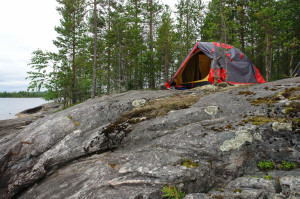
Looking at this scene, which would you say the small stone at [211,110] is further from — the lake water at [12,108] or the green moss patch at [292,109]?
the lake water at [12,108]

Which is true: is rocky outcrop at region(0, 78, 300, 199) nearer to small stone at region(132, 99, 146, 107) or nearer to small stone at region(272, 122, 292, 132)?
small stone at region(272, 122, 292, 132)

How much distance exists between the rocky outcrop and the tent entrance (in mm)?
7157

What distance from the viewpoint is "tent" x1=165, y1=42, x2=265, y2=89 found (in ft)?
32.9

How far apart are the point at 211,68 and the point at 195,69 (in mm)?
2855

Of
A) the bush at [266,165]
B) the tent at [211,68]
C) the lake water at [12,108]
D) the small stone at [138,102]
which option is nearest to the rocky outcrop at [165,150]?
the bush at [266,165]

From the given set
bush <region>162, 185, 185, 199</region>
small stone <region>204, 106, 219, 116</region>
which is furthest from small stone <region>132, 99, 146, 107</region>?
bush <region>162, 185, 185, 199</region>

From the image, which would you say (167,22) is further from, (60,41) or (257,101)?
(257,101)

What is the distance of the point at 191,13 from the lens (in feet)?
80.0

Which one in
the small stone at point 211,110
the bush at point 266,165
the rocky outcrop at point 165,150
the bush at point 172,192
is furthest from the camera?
the small stone at point 211,110

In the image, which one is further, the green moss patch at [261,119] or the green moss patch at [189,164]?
the green moss patch at [261,119]

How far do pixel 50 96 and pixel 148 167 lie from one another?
2049 cm

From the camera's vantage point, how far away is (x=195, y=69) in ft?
41.3

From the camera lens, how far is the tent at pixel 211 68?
10.0 m

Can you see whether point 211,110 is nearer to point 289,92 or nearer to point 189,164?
point 189,164
